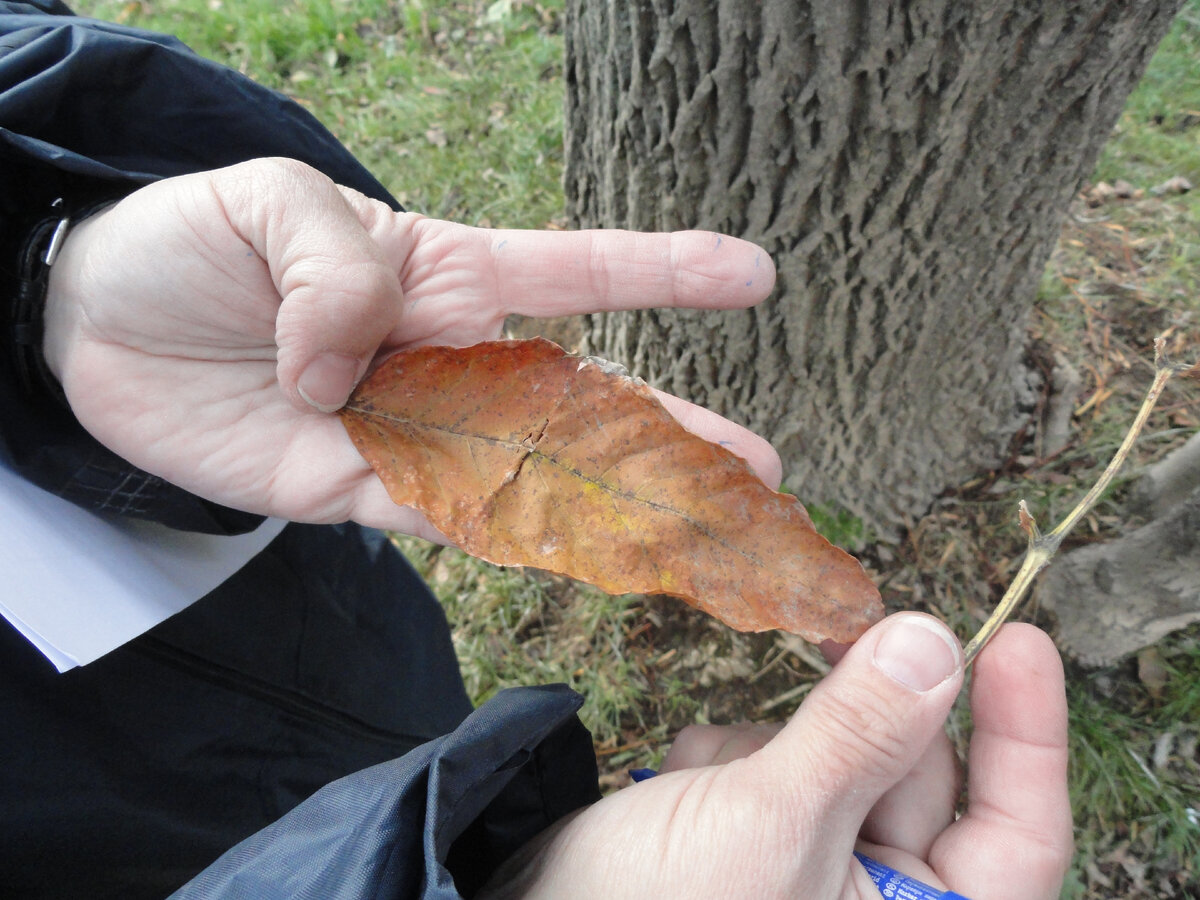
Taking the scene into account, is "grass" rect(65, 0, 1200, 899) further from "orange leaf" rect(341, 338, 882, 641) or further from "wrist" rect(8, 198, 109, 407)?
"wrist" rect(8, 198, 109, 407)

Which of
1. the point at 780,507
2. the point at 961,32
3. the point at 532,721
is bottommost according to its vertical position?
the point at 532,721

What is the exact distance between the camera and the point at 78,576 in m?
1.29

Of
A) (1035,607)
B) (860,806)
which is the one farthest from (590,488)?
(1035,607)

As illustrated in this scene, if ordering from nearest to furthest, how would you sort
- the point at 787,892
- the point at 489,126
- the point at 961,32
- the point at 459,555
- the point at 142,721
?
the point at 787,892 < the point at 961,32 < the point at 142,721 < the point at 459,555 < the point at 489,126

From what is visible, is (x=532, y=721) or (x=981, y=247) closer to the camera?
(x=532, y=721)

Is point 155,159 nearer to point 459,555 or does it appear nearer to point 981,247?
point 459,555

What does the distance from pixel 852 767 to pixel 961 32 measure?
124cm

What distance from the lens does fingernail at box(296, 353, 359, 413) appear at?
128cm

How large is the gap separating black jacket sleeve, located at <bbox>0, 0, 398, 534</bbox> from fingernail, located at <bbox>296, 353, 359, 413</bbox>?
1.20ft

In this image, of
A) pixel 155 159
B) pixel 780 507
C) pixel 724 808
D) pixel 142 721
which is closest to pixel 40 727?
pixel 142 721

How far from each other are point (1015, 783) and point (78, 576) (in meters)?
1.62

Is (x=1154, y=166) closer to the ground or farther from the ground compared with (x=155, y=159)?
closer to the ground

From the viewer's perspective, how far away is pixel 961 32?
1.32 m

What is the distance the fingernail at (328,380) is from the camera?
1.28 meters
